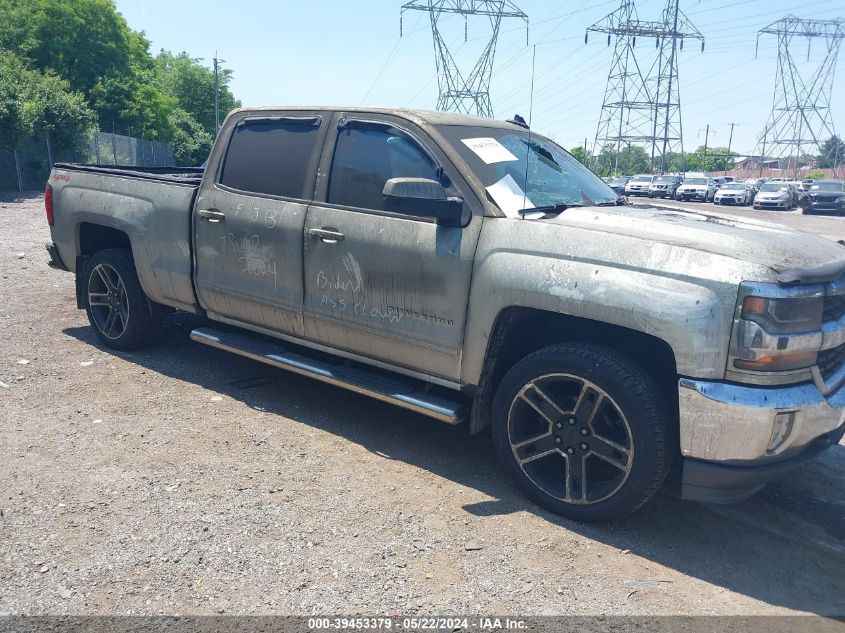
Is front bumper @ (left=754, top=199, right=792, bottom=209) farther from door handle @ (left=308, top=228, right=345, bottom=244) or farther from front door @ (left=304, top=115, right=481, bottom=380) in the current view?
door handle @ (left=308, top=228, right=345, bottom=244)

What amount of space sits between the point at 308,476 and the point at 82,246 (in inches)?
132

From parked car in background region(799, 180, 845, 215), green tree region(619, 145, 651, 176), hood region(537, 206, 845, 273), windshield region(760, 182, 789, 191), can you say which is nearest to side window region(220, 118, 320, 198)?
hood region(537, 206, 845, 273)

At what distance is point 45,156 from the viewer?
25.2 metres

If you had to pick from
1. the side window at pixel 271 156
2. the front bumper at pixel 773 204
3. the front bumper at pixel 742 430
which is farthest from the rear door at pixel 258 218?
the front bumper at pixel 773 204

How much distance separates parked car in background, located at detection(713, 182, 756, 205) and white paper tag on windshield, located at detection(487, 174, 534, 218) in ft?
129

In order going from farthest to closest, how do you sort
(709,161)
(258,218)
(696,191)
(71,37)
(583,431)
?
(709,161)
(696,191)
(71,37)
(258,218)
(583,431)

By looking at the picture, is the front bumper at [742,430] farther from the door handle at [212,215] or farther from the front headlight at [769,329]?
the door handle at [212,215]

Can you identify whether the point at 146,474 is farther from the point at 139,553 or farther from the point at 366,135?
the point at 366,135

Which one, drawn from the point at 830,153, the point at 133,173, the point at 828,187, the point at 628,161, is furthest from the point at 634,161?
the point at 133,173

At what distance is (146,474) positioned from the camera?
3771 millimetres

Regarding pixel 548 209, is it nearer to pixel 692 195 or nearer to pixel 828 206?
pixel 828 206

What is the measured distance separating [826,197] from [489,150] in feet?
112

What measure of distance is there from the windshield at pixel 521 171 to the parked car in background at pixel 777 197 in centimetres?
3538

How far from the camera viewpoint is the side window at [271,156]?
453 cm
